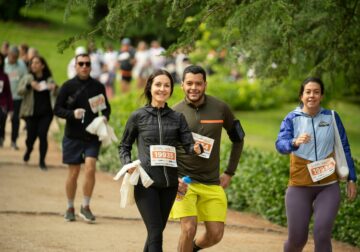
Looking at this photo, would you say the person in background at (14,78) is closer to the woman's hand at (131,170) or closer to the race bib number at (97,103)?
the race bib number at (97,103)

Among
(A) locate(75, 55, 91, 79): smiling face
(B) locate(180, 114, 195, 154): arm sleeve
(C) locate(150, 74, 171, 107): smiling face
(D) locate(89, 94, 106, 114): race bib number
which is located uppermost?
(A) locate(75, 55, 91, 79): smiling face

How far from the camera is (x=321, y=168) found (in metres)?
7.78

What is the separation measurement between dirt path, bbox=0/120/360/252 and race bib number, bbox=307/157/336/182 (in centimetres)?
217

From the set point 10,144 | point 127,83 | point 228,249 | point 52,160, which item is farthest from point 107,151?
point 127,83

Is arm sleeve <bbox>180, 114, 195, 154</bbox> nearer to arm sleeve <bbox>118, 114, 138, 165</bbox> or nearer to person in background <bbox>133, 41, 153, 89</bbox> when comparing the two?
arm sleeve <bbox>118, 114, 138, 165</bbox>

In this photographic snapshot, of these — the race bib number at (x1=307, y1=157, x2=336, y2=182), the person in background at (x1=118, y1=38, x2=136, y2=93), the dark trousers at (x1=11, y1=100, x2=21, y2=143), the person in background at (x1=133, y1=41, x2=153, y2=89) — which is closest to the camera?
the race bib number at (x1=307, y1=157, x2=336, y2=182)

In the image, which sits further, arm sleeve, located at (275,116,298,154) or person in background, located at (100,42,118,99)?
person in background, located at (100,42,118,99)

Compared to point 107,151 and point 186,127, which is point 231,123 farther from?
point 107,151

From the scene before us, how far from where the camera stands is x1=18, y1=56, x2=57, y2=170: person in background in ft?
47.1

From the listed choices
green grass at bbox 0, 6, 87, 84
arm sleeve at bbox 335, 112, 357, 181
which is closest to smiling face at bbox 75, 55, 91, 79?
arm sleeve at bbox 335, 112, 357, 181

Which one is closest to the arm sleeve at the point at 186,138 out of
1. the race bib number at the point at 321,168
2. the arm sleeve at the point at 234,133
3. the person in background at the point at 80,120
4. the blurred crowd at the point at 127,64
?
the arm sleeve at the point at 234,133

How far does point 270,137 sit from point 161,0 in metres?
14.1

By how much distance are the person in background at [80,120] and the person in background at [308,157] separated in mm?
3357

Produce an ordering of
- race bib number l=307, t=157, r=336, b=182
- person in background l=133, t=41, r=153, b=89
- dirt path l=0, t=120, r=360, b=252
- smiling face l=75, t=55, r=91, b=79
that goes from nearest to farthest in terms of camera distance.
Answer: race bib number l=307, t=157, r=336, b=182, dirt path l=0, t=120, r=360, b=252, smiling face l=75, t=55, r=91, b=79, person in background l=133, t=41, r=153, b=89
